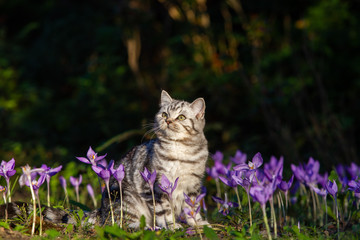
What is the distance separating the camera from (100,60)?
398 inches

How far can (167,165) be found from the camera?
4328 mm

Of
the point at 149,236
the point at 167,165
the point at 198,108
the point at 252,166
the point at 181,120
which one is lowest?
the point at 149,236

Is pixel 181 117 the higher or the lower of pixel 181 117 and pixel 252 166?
the higher

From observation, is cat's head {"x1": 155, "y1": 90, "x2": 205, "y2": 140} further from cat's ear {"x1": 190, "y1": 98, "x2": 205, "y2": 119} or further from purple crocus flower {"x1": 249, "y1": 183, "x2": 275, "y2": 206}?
purple crocus flower {"x1": 249, "y1": 183, "x2": 275, "y2": 206}

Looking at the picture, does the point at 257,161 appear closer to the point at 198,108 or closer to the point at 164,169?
the point at 164,169

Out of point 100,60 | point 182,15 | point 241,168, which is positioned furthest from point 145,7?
point 241,168

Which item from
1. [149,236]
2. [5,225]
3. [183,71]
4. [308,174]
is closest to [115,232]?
[149,236]

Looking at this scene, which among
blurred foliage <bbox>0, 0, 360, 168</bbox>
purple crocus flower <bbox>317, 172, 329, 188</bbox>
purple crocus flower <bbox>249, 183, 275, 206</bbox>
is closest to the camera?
purple crocus flower <bbox>249, 183, 275, 206</bbox>

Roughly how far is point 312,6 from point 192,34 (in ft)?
9.08

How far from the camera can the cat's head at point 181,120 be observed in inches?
181

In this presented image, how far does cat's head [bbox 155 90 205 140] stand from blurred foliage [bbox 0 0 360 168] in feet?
9.04

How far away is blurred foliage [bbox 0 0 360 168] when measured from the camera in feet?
28.5

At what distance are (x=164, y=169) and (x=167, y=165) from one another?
0.05 meters

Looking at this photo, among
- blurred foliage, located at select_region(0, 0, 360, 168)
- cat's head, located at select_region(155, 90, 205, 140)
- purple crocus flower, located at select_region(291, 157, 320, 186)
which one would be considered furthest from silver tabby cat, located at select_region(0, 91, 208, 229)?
blurred foliage, located at select_region(0, 0, 360, 168)
